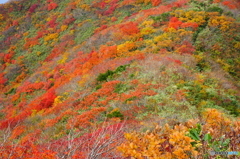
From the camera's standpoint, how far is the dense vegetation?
3.82 metres

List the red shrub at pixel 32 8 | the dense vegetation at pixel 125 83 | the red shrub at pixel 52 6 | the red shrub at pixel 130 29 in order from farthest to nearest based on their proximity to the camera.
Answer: the red shrub at pixel 32 8
the red shrub at pixel 52 6
the red shrub at pixel 130 29
the dense vegetation at pixel 125 83

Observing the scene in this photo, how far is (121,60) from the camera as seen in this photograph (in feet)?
55.4

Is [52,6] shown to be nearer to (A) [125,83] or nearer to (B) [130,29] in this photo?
(B) [130,29]

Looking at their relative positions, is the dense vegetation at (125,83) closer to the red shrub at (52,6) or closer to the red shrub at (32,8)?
the red shrub at (52,6)

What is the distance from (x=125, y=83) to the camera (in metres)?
12.9

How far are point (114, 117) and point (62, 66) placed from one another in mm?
15186

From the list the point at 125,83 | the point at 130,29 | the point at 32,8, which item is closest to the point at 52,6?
the point at 32,8

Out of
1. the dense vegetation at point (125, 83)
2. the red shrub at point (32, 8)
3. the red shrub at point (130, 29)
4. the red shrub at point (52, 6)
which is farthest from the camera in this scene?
the red shrub at point (32, 8)

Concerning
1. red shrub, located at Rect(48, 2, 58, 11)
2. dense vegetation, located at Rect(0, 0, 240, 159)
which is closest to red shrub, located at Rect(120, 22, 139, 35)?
dense vegetation, located at Rect(0, 0, 240, 159)

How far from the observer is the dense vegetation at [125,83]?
3815 mm

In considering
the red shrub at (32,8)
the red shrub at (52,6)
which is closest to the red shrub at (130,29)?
the red shrub at (52,6)

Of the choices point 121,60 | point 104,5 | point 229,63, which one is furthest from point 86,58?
point 104,5

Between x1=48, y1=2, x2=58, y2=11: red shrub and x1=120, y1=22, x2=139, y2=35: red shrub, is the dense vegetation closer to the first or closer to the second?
x1=120, y1=22, x2=139, y2=35: red shrub

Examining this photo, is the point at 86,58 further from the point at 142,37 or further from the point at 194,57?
the point at 194,57
